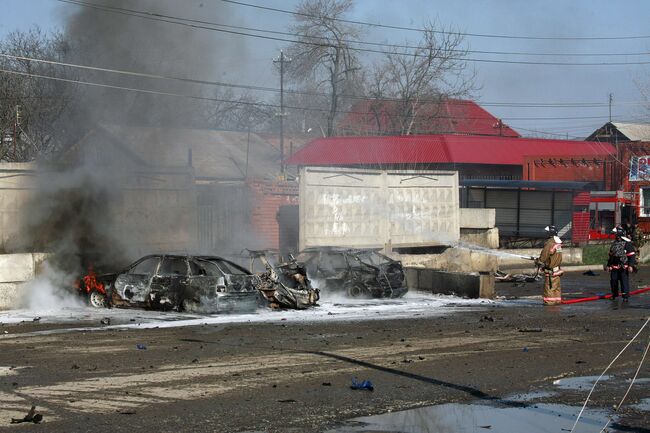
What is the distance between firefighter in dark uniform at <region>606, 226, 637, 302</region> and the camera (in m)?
20.0

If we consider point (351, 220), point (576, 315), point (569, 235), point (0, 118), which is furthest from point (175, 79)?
point (569, 235)

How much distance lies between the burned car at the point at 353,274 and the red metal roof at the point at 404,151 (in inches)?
886

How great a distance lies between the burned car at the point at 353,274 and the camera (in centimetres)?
2000

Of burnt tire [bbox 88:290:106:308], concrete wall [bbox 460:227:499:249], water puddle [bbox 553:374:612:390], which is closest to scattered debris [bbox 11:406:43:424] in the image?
water puddle [bbox 553:374:612:390]

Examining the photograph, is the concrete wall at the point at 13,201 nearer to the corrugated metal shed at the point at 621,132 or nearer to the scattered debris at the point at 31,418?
the scattered debris at the point at 31,418

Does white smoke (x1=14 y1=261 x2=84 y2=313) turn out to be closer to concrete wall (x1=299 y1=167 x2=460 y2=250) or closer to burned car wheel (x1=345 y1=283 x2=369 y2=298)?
burned car wheel (x1=345 y1=283 x2=369 y2=298)

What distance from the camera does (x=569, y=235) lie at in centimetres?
3475

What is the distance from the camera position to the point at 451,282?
21.3 metres

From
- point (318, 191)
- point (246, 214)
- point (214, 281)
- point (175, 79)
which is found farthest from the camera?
point (246, 214)

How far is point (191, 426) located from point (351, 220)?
16786 millimetres

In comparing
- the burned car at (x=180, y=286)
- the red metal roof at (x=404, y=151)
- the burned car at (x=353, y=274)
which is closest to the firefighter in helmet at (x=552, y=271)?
the burned car at (x=353, y=274)

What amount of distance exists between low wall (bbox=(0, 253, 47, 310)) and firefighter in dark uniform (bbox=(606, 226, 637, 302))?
13.1 metres

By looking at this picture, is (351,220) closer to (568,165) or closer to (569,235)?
(569,235)

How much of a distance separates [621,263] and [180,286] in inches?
412
